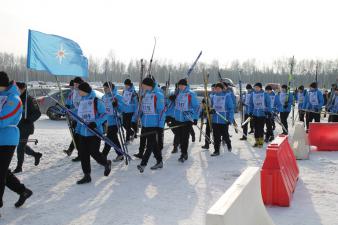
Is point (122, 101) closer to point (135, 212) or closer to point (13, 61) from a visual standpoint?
point (135, 212)

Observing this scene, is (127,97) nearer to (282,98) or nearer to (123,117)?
(123,117)

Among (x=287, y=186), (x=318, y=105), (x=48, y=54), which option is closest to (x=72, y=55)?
(x=48, y=54)

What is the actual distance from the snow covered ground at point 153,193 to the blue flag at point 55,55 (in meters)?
2.15

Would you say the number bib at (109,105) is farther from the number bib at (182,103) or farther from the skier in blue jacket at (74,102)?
the number bib at (182,103)

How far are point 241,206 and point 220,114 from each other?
262 inches

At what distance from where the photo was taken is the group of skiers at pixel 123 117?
504cm

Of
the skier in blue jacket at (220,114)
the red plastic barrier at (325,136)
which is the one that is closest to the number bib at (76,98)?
the skier in blue jacket at (220,114)

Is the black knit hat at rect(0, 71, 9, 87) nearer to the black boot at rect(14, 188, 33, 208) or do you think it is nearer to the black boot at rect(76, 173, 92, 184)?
the black boot at rect(14, 188, 33, 208)

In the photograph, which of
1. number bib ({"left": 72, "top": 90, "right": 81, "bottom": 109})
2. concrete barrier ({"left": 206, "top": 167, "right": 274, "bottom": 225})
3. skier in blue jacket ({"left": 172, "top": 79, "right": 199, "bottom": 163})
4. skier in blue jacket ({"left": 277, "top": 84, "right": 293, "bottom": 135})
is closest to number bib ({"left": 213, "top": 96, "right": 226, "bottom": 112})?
skier in blue jacket ({"left": 172, "top": 79, "right": 199, "bottom": 163})

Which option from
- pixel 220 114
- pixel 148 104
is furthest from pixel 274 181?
pixel 220 114

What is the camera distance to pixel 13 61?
119 m

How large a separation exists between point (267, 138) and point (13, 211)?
822 cm

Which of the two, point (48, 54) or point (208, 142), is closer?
point (48, 54)

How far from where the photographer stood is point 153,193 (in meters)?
6.16
